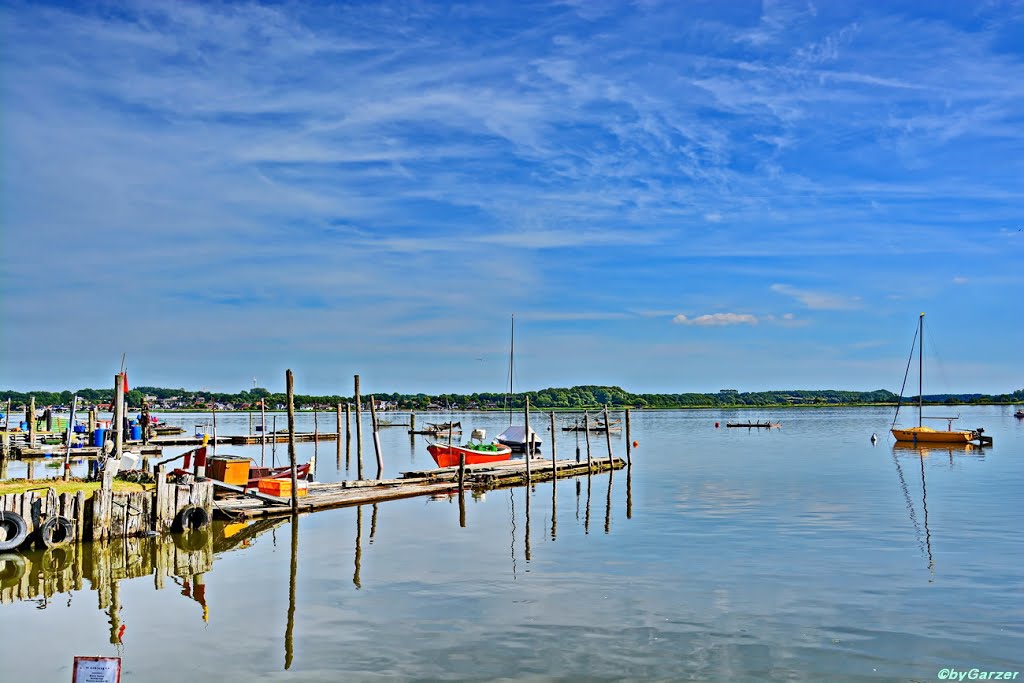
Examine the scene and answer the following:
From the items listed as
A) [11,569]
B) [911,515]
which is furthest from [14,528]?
[911,515]

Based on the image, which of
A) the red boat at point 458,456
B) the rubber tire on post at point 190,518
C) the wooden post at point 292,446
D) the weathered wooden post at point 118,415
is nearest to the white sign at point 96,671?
the rubber tire on post at point 190,518

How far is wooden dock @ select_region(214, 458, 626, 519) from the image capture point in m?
31.0

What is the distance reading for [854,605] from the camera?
18828 millimetres

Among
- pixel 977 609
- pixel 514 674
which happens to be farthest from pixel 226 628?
pixel 977 609

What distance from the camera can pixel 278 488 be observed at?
3372 cm

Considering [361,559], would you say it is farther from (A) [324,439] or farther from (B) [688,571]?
(A) [324,439]

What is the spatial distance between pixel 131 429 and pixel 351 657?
63734 millimetres

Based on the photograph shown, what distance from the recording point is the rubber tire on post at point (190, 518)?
27016 millimetres

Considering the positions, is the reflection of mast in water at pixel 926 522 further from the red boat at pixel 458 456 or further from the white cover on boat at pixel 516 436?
the white cover on boat at pixel 516 436

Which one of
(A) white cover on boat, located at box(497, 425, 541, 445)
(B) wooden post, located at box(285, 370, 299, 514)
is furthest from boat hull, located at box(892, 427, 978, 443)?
(B) wooden post, located at box(285, 370, 299, 514)

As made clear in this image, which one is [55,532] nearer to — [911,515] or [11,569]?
[11,569]

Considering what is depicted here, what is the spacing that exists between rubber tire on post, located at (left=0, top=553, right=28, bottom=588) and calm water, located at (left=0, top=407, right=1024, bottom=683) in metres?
0.67

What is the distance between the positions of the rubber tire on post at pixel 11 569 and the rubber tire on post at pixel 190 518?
15.7 ft

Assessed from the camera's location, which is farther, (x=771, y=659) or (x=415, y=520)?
(x=415, y=520)
